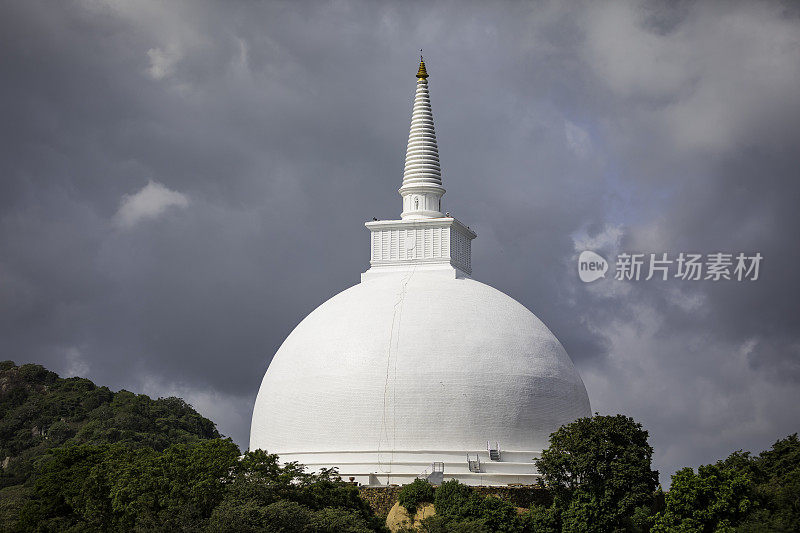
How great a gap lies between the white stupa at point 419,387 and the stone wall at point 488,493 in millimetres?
665

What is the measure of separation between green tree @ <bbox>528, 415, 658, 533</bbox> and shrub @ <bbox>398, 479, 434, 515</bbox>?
4.17 m

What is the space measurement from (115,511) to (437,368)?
13892 millimetres

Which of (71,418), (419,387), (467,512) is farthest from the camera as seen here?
(71,418)

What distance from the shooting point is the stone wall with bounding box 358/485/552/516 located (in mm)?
49438

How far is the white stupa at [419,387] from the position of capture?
51.4 meters

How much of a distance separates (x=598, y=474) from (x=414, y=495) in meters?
6.86

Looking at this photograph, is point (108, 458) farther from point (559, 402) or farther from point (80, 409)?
point (80, 409)

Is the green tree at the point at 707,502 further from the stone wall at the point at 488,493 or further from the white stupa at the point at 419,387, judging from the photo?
the white stupa at the point at 419,387

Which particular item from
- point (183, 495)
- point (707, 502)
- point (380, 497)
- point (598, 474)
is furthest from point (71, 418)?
point (707, 502)

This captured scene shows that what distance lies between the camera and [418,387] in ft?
171

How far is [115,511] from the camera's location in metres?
47.7

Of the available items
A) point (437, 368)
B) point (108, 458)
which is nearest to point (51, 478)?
point (108, 458)

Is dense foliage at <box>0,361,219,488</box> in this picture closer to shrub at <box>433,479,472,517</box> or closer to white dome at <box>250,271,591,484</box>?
white dome at <box>250,271,591,484</box>

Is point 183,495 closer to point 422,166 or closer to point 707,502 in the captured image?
point 707,502
